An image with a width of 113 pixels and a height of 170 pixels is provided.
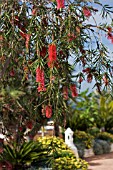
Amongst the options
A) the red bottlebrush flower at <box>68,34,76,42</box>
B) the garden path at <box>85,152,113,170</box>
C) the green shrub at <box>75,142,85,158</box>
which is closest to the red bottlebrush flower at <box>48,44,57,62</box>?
the red bottlebrush flower at <box>68,34,76,42</box>

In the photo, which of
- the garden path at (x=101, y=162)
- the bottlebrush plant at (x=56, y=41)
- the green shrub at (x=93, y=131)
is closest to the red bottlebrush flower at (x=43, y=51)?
the bottlebrush plant at (x=56, y=41)

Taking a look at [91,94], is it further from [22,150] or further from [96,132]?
[22,150]

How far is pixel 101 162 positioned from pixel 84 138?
1.90 m

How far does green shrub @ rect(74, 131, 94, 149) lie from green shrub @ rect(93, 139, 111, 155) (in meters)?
0.28

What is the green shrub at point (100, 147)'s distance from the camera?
1477cm

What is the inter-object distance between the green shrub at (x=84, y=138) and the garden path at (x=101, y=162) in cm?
47

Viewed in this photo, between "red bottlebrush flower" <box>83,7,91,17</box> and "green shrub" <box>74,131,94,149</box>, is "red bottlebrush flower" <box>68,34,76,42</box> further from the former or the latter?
"green shrub" <box>74,131,94,149</box>

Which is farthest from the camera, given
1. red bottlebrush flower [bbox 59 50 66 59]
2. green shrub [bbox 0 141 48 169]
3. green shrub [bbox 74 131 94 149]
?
green shrub [bbox 74 131 94 149]

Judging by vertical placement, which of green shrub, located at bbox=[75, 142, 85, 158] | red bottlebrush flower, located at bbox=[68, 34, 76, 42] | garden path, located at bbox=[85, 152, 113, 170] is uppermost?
red bottlebrush flower, located at bbox=[68, 34, 76, 42]

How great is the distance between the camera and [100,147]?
49.2 ft

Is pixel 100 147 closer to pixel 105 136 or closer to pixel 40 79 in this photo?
pixel 105 136

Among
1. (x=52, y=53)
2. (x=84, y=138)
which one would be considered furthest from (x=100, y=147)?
(x=52, y=53)

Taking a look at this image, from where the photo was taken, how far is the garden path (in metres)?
11.7

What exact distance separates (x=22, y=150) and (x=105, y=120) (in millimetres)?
8756
